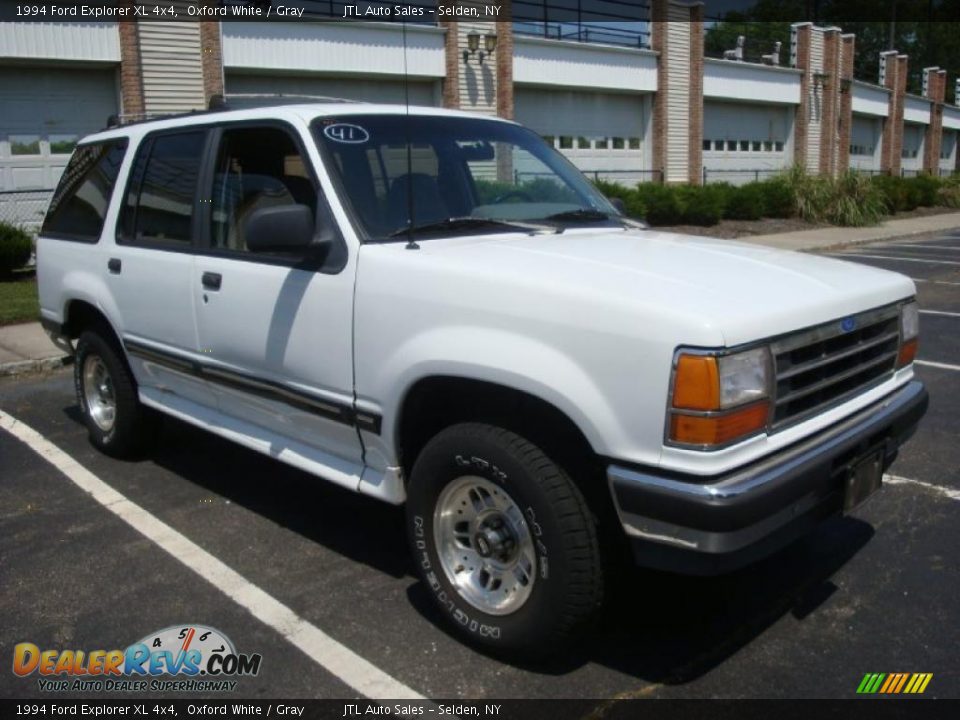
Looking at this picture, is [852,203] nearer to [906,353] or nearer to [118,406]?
[906,353]

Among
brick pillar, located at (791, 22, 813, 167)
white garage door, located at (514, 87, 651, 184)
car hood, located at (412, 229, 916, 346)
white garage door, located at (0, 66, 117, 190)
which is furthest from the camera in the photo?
brick pillar, located at (791, 22, 813, 167)

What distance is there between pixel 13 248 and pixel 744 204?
A: 56.8ft

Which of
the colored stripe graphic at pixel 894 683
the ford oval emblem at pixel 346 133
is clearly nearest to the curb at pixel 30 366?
the ford oval emblem at pixel 346 133

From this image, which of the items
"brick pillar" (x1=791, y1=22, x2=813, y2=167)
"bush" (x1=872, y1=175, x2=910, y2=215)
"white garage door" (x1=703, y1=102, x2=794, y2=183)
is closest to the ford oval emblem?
"bush" (x1=872, y1=175, x2=910, y2=215)

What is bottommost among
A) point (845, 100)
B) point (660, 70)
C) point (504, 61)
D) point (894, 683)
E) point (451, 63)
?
point (894, 683)

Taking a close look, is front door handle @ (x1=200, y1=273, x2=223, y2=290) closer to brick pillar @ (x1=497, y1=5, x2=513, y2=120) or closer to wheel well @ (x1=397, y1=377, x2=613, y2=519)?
wheel well @ (x1=397, y1=377, x2=613, y2=519)

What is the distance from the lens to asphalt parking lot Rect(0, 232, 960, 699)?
3.24m

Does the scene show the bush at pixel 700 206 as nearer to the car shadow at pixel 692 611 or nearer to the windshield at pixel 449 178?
the windshield at pixel 449 178

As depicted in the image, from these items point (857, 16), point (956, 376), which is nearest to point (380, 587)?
point (956, 376)

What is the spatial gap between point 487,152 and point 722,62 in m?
28.3

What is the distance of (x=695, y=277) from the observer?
313cm

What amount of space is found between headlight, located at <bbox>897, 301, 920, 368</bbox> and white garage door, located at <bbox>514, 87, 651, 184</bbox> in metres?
21.2

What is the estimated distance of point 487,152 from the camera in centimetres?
441

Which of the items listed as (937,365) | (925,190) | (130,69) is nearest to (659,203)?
(130,69)
